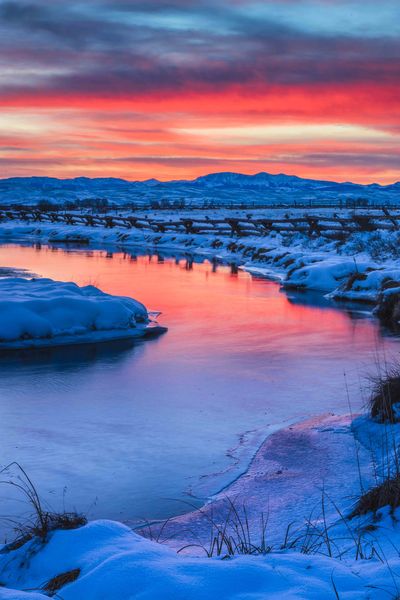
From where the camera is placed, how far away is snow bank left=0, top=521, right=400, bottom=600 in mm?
2555

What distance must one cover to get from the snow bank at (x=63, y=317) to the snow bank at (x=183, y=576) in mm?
6931

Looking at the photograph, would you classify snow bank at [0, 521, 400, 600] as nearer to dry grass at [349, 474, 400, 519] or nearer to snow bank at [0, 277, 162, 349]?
dry grass at [349, 474, 400, 519]

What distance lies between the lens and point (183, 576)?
8.71 ft

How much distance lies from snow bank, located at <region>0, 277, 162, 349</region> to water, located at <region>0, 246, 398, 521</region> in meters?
0.59

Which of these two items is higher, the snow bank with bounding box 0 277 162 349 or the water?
the snow bank with bounding box 0 277 162 349

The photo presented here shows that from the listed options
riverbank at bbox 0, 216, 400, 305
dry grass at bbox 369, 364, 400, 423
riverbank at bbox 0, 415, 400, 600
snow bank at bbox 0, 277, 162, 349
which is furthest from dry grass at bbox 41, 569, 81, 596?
riverbank at bbox 0, 216, 400, 305

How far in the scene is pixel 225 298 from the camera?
15422mm

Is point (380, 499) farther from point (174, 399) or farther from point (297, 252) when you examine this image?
point (297, 252)

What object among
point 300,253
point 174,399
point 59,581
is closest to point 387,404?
point 174,399

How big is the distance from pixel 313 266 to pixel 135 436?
13736 mm

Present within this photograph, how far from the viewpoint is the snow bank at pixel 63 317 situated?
995 cm

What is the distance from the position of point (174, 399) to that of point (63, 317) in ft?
12.9

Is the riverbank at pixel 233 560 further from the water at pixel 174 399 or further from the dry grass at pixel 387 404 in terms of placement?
the dry grass at pixel 387 404

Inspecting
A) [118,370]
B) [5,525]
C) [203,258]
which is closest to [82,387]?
[118,370]
